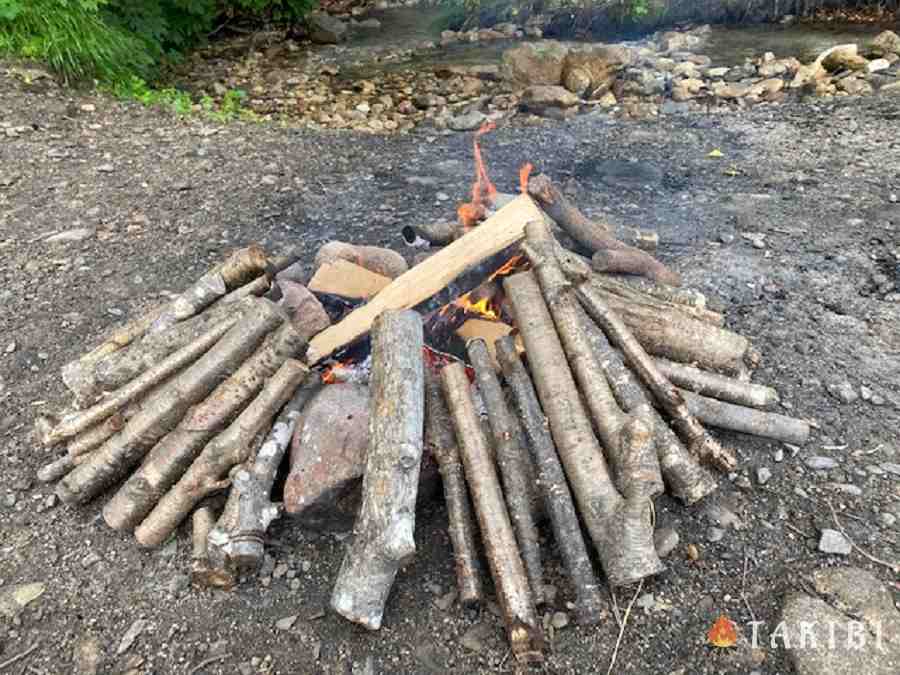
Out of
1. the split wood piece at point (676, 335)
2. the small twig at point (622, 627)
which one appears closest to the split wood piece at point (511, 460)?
the small twig at point (622, 627)

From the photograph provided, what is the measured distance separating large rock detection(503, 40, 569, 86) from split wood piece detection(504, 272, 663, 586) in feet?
27.2

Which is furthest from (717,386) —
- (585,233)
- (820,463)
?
(585,233)

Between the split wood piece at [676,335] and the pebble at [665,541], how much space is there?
1035mm

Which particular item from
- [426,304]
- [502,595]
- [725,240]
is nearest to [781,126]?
[725,240]

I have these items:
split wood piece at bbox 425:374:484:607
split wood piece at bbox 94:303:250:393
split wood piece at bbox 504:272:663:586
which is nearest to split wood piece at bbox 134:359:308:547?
split wood piece at bbox 94:303:250:393

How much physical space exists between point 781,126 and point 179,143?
23.4 feet

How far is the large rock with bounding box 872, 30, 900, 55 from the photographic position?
10.1m

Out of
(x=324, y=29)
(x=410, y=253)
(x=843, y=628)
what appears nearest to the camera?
(x=843, y=628)

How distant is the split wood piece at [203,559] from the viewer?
9.17 ft

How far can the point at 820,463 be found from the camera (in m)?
3.26

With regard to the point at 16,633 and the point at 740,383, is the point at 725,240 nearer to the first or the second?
the point at 740,383

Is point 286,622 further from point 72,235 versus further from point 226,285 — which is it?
point 72,235

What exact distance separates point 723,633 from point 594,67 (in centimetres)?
979

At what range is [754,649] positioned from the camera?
2527 millimetres
